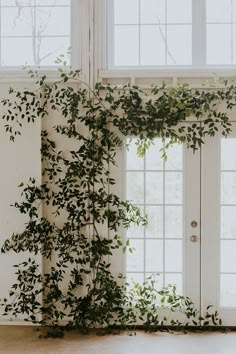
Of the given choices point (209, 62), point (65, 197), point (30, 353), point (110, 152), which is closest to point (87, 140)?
point (110, 152)

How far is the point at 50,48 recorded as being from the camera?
508 centimetres

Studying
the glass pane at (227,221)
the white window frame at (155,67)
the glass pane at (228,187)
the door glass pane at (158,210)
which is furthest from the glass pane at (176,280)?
the white window frame at (155,67)

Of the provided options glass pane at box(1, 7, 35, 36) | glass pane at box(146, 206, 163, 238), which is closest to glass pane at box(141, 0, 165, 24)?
glass pane at box(1, 7, 35, 36)

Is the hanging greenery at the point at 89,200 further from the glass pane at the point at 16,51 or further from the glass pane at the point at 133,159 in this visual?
the glass pane at the point at 16,51

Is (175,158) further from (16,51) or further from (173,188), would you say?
(16,51)

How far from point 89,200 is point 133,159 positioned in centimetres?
59

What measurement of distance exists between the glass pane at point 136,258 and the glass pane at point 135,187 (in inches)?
16.4

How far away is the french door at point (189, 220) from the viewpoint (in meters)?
4.87

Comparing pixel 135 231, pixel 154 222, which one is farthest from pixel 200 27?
pixel 135 231

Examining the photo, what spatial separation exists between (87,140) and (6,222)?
3.72ft

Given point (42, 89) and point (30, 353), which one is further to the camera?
point (42, 89)

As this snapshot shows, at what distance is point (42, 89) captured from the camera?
486 centimetres

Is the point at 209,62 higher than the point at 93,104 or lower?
higher

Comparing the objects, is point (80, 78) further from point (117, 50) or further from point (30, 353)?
point (30, 353)
